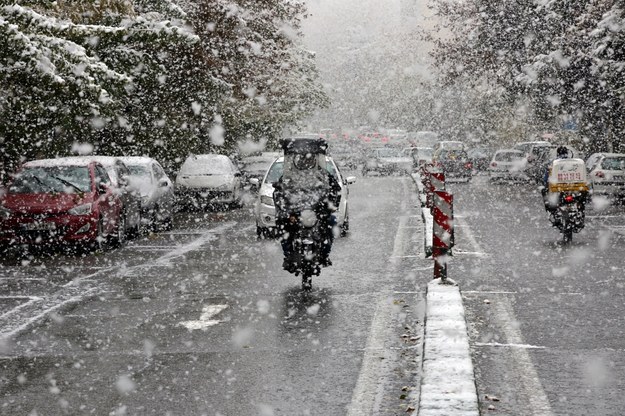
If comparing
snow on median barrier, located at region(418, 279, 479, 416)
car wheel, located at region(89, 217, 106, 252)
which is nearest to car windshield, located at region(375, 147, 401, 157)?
car wheel, located at region(89, 217, 106, 252)

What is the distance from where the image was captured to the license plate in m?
16.2

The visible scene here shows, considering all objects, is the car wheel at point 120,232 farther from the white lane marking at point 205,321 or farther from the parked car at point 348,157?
the parked car at point 348,157

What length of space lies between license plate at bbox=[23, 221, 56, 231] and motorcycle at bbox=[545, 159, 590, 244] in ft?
26.8

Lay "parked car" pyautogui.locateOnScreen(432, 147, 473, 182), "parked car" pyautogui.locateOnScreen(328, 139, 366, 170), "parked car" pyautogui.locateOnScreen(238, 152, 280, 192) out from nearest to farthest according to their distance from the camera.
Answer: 1. "parked car" pyautogui.locateOnScreen(238, 152, 280, 192)
2. "parked car" pyautogui.locateOnScreen(432, 147, 473, 182)
3. "parked car" pyautogui.locateOnScreen(328, 139, 366, 170)

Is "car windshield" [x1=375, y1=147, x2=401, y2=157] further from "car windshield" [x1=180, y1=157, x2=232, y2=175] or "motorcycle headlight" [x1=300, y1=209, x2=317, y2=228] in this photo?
"motorcycle headlight" [x1=300, y1=209, x2=317, y2=228]

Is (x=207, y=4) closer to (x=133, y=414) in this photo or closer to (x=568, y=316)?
(x=568, y=316)

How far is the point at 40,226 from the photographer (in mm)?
16266

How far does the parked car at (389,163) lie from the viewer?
51219 millimetres

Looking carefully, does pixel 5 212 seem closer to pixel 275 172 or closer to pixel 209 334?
pixel 275 172

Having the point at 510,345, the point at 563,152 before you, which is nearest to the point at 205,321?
the point at 510,345

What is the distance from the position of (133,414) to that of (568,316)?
4.89 metres

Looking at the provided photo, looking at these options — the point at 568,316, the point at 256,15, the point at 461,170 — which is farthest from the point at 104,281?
the point at 461,170

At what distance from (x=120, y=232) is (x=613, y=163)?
16.0 meters

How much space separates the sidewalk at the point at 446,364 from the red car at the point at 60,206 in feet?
28.5
